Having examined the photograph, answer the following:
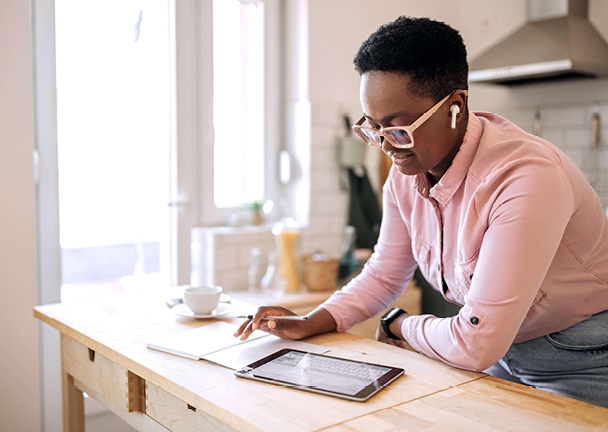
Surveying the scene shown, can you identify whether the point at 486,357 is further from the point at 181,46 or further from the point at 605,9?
the point at 605,9

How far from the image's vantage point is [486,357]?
1156 mm

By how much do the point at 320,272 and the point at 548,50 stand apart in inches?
64.6

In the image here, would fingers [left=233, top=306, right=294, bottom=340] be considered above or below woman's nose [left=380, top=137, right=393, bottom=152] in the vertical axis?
below

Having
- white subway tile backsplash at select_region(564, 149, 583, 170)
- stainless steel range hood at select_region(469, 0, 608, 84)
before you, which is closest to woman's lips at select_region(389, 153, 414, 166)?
stainless steel range hood at select_region(469, 0, 608, 84)

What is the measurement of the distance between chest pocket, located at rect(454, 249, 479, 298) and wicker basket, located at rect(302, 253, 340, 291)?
4.91 feet

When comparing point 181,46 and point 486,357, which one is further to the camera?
point 181,46

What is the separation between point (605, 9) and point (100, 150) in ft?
9.33

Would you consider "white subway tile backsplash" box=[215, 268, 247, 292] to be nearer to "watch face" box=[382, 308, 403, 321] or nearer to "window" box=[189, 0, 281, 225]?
"window" box=[189, 0, 281, 225]

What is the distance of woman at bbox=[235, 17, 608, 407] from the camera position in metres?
1.12

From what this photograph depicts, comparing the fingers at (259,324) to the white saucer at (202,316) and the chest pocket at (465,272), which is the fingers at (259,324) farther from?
the chest pocket at (465,272)

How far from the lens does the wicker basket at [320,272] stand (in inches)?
112

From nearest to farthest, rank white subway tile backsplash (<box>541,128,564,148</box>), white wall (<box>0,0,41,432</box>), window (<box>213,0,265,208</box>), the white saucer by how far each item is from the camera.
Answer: the white saucer
white wall (<box>0,0,41,432</box>)
window (<box>213,0,265,208</box>)
white subway tile backsplash (<box>541,128,564,148</box>)

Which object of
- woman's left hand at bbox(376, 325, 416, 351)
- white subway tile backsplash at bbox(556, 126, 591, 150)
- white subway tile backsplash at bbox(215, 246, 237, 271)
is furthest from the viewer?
white subway tile backsplash at bbox(556, 126, 591, 150)

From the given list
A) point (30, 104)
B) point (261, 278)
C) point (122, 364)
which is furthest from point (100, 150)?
point (122, 364)
